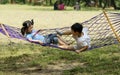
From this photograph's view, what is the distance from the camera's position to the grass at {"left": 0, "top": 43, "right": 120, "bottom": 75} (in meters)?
5.14

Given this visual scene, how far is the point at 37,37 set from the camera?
619cm

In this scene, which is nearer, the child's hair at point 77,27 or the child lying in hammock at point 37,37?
the child's hair at point 77,27

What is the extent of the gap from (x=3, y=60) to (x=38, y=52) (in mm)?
1006

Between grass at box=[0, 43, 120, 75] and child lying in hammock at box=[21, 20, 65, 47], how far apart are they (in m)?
0.33

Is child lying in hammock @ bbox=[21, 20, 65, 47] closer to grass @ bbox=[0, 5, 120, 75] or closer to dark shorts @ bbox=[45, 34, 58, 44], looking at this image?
dark shorts @ bbox=[45, 34, 58, 44]

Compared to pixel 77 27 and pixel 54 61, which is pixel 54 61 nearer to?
pixel 54 61

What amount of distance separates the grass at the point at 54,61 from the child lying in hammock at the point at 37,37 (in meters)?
0.33

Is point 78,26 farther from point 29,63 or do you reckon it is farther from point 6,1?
point 6,1

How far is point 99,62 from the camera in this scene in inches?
228

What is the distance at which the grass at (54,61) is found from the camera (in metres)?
5.14

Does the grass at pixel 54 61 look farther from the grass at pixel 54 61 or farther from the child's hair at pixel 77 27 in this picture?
the child's hair at pixel 77 27

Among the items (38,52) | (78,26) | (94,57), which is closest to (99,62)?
(94,57)

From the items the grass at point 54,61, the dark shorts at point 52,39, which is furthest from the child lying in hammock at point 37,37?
the grass at point 54,61

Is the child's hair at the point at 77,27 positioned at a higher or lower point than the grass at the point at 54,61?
higher
